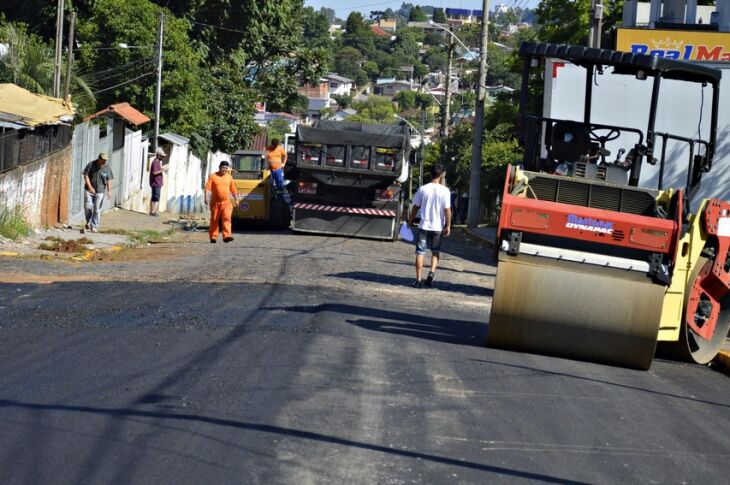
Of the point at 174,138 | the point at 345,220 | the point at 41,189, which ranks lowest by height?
the point at 345,220

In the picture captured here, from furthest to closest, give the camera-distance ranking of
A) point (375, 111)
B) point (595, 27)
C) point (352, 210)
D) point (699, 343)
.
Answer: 1. point (375, 111)
2. point (352, 210)
3. point (595, 27)
4. point (699, 343)

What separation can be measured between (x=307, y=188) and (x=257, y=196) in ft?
8.14

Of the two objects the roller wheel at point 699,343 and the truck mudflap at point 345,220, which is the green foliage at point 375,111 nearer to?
the truck mudflap at point 345,220

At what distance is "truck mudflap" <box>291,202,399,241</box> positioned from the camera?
986 inches

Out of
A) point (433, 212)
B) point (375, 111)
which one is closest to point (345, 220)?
point (433, 212)

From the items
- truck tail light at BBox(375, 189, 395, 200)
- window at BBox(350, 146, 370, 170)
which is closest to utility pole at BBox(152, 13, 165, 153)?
window at BBox(350, 146, 370, 170)

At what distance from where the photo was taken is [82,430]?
22.6 ft

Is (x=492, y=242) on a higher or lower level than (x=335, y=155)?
lower

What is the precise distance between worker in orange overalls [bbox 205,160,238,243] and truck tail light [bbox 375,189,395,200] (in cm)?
537

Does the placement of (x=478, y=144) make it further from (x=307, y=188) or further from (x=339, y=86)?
(x=339, y=86)

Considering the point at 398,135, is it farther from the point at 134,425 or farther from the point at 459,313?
the point at 134,425

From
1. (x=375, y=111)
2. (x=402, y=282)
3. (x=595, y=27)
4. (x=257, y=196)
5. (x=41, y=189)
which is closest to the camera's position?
(x=402, y=282)

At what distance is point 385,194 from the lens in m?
25.1

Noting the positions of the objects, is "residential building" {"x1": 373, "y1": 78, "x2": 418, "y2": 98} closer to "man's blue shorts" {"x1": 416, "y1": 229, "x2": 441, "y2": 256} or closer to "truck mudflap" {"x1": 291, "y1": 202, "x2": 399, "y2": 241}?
"truck mudflap" {"x1": 291, "y1": 202, "x2": 399, "y2": 241}
